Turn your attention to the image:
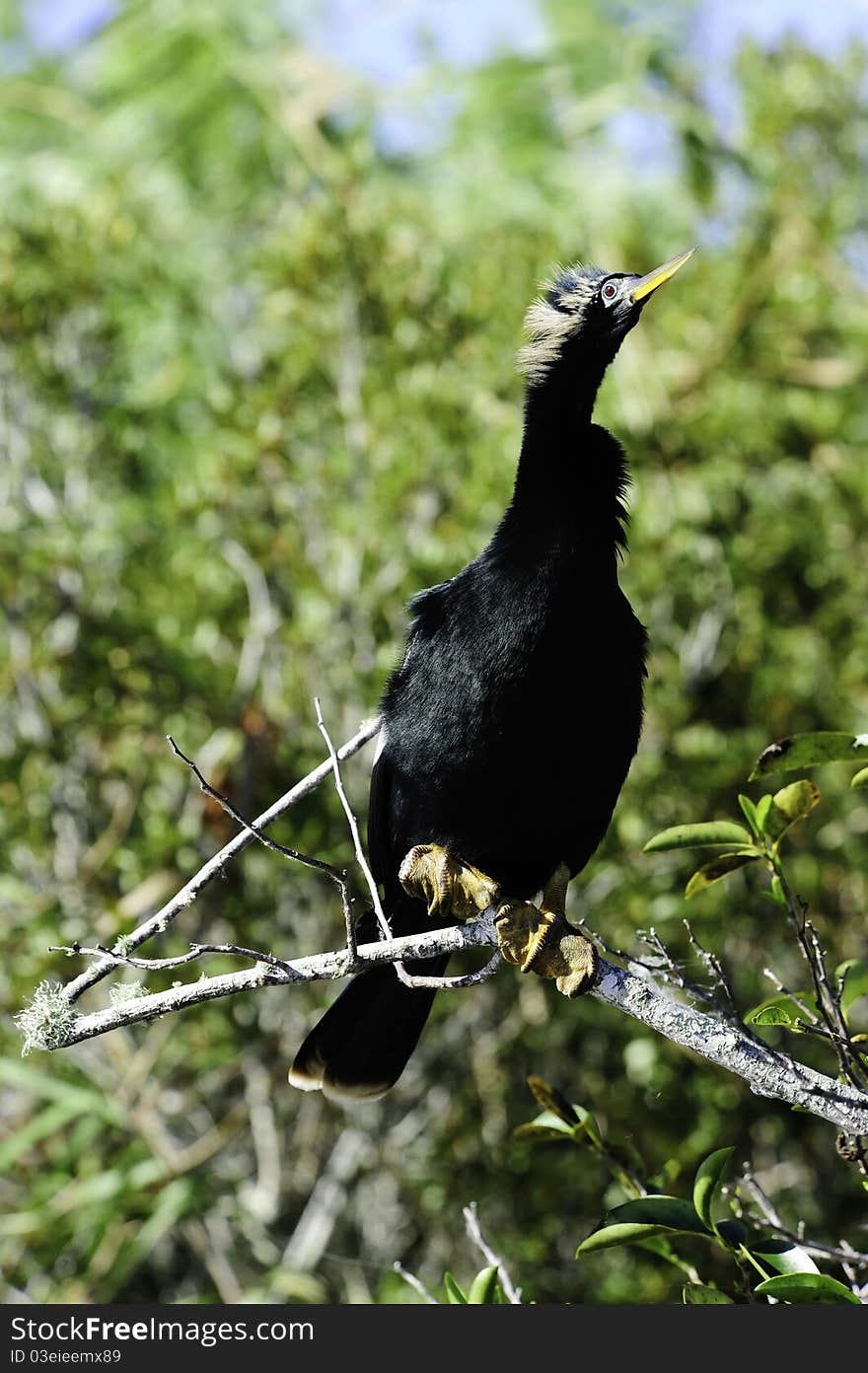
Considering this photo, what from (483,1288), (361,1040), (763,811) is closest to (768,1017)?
(763,811)

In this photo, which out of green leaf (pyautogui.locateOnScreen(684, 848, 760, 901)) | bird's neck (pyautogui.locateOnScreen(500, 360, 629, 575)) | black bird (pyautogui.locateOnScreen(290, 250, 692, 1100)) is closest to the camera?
green leaf (pyautogui.locateOnScreen(684, 848, 760, 901))

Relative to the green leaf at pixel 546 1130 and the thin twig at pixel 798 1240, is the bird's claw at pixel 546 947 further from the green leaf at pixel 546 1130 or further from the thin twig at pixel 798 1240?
the thin twig at pixel 798 1240

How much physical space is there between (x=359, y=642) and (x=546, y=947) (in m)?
2.02

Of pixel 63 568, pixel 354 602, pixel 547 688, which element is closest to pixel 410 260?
pixel 354 602

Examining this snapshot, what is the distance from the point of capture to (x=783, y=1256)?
6.22ft

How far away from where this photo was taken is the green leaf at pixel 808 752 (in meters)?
1.93

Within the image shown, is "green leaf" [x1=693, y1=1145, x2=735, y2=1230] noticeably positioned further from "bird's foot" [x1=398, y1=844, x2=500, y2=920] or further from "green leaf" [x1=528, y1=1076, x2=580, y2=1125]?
"bird's foot" [x1=398, y1=844, x2=500, y2=920]

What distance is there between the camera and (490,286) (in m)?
4.78

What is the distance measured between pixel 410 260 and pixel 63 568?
1544 mm

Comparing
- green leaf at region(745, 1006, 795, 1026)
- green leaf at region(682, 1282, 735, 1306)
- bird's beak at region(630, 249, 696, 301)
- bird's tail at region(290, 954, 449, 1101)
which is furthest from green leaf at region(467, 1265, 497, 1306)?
bird's beak at region(630, 249, 696, 301)

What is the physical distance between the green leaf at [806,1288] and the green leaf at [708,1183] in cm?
16

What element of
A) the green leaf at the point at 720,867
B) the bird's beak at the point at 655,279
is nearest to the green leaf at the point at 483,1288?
the green leaf at the point at 720,867

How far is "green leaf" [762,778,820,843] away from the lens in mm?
1997

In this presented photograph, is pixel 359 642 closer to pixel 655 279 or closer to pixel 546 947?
pixel 655 279
